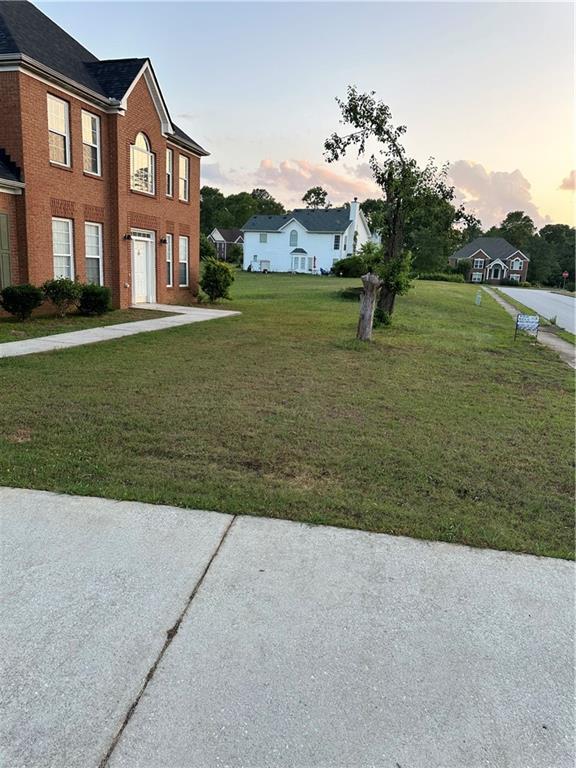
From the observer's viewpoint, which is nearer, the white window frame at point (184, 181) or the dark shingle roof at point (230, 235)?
the white window frame at point (184, 181)

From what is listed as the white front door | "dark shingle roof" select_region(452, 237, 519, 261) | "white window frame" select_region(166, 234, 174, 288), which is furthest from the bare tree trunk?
"dark shingle roof" select_region(452, 237, 519, 261)

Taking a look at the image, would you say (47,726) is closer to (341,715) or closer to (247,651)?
(247,651)

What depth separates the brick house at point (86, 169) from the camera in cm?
1281

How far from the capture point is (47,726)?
202 cm

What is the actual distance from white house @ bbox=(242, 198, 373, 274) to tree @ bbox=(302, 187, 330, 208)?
152ft

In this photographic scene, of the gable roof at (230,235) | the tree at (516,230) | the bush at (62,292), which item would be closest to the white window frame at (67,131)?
the bush at (62,292)

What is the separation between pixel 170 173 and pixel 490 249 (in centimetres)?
7198

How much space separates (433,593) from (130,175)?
55.3 feet

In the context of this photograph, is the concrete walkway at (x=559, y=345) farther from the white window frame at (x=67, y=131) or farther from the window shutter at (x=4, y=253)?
the white window frame at (x=67, y=131)

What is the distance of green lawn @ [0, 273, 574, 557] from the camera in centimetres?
391

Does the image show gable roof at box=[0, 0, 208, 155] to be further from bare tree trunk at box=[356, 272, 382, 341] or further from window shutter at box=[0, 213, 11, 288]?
bare tree trunk at box=[356, 272, 382, 341]

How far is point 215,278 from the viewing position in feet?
68.0

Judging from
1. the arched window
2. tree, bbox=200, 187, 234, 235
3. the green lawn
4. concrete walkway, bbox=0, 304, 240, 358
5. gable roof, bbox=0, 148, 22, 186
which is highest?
tree, bbox=200, 187, 234, 235

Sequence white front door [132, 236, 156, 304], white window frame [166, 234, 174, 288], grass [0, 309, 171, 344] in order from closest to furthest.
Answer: grass [0, 309, 171, 344] → white front door [132, 236, 156, 304] → white window frame [166, 234, 174, 288]
